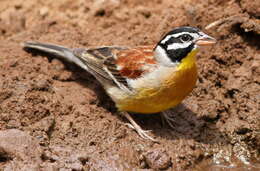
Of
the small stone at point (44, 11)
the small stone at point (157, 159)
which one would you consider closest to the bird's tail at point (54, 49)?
the small stone at point (44, 11)

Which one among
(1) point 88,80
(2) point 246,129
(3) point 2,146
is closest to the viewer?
(3) point 2,146

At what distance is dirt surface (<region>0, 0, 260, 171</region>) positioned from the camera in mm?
7648

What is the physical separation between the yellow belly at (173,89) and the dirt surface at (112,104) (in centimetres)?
64

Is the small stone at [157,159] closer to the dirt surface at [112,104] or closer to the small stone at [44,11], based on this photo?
the dirt surface at [112,104]

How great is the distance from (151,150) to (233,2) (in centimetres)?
324

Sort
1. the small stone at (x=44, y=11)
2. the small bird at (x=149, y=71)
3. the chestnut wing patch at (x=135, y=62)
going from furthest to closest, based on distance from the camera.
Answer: the small stone at (x=44, y=11) → the chestnut wing patch at (x=135, y=62) → the small bird at (x=149, y=71)

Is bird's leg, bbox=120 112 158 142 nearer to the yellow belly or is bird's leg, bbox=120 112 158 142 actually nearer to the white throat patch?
the yellow belly

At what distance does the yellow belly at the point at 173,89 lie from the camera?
7734 millimetres

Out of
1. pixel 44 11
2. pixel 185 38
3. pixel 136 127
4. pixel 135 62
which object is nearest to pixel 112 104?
pixel 136 127

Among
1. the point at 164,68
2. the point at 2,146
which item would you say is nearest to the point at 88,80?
the point at 164,68

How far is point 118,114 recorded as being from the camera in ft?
28.1

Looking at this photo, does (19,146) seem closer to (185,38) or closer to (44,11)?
(185,38)

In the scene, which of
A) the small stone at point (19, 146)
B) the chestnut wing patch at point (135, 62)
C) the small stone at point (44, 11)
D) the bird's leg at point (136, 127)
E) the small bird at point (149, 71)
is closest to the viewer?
the small stone at point (19, 146)

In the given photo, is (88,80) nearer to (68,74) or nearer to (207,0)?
(68,74)
